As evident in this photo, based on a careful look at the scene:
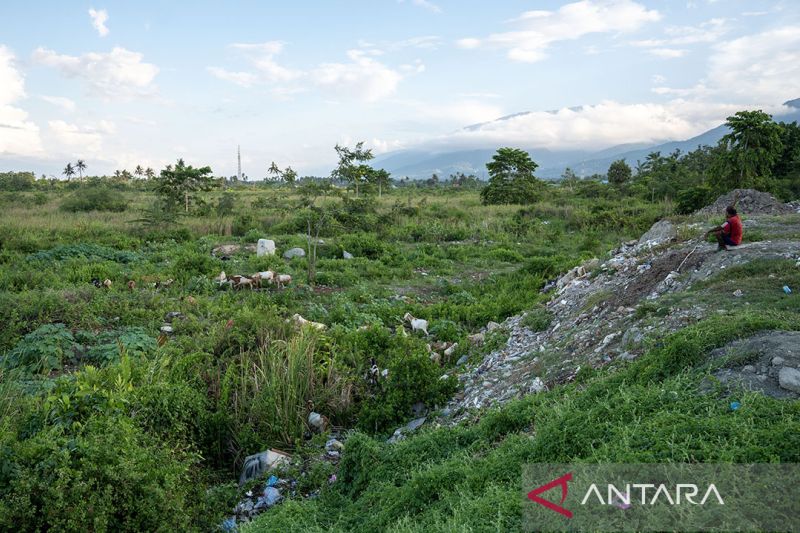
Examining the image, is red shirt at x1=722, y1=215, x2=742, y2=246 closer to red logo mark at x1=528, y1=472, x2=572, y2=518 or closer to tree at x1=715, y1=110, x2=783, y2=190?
red logo mark at x1=528, y1=472, x2=572, y2=518

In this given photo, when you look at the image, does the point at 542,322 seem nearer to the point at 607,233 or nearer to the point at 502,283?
the point at 502,283

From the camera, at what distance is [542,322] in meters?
6.24

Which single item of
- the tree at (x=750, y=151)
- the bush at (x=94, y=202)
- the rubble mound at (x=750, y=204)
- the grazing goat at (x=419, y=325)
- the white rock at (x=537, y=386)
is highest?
the tree at (x=750, y=151)

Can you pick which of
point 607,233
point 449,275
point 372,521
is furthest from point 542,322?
point 607,233

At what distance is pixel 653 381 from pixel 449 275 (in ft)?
25.9

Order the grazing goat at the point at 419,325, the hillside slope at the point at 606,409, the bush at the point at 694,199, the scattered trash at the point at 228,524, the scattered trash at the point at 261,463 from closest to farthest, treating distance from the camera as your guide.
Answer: the hillside slope at the point at 606,409, the scattered trash at the point at 228,524, the scattered trash at the point at 261,463, the grazing goat at the point at 419,325, the bush at the point at 694,199

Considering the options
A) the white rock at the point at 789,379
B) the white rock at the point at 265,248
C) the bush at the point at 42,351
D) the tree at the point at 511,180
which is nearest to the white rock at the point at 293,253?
the white rock at the point at 265,248

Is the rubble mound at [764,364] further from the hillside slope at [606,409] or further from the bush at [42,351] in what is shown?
the bush at [42,351]

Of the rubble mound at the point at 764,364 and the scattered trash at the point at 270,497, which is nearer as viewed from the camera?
the rubble mound at the point at 764,364

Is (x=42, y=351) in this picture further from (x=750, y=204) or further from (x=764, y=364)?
(x=750, y=204)

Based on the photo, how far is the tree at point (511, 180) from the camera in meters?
27.8

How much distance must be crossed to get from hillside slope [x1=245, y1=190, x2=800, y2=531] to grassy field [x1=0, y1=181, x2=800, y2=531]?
0.05 feet

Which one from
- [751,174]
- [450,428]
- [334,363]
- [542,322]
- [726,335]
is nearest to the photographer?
[726,335]

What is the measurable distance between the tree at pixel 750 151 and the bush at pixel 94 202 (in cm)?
2219
